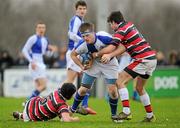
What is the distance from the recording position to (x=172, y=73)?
1141 inches

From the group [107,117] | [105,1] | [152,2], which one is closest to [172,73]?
[105,1]

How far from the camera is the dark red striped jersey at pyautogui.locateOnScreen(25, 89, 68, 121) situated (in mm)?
13781

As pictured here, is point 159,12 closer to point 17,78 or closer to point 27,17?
point 27,17

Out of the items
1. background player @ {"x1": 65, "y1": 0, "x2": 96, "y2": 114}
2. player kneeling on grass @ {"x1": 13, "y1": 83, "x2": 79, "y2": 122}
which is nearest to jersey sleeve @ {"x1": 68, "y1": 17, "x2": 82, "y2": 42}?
background player @ {"x1": 65, "y1": 0, "x2": 96, "y2": 114}

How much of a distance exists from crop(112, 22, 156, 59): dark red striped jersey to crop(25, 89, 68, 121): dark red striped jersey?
152 cm

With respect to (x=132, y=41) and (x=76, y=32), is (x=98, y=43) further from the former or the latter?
(x=76, y=32)

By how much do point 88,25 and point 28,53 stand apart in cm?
745

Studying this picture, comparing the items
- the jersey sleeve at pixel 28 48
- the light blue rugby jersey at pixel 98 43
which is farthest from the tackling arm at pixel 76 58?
the jersey sleeve at pixel 28 48

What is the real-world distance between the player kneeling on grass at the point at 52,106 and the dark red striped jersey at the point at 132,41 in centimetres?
134

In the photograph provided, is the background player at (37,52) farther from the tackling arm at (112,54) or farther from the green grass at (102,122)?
the tackling arm at (112,54)

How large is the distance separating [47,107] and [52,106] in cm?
11

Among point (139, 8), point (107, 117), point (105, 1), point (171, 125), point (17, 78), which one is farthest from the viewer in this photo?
point (139, 8)

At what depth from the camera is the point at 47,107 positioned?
546 inches

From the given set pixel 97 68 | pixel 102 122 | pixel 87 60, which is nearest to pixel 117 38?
pixel 87 60
